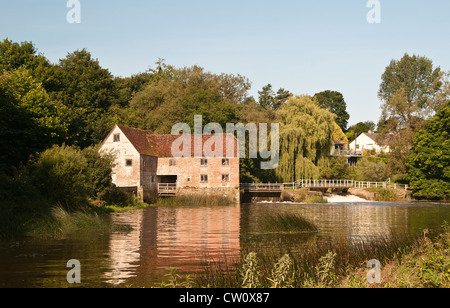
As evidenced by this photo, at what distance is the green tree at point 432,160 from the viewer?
203 ft

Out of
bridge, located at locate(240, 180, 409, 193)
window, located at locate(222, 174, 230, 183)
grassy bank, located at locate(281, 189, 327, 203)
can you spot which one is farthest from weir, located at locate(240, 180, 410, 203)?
window, located at locate(222, 174, 230, 183)

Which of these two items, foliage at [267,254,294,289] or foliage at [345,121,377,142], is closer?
foliage at [267,254,294,289]

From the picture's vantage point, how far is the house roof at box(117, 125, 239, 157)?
5862 cm

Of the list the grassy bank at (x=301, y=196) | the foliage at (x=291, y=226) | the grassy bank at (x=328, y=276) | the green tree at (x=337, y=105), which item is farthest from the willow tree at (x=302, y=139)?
the green tree at (x=337, y=105)

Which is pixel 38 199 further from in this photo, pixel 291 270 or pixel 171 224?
pixel 291 270

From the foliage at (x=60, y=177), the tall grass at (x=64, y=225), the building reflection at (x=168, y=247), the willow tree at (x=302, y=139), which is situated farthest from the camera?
the willow tree at (x=302, y=139)

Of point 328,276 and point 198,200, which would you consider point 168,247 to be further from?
point 198,200

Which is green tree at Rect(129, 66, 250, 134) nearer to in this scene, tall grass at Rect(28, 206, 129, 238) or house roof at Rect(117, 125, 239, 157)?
house roof at Rect(117, 125, 239, 157)

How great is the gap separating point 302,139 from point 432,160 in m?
16.3

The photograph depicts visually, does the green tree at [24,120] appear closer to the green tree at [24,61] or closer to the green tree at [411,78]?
the green tree at [24,61]

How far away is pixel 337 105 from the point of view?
121 meters

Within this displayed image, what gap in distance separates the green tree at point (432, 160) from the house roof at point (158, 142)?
77.7 ft

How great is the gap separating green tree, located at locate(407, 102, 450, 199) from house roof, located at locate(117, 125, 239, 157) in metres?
Answer: 23.7

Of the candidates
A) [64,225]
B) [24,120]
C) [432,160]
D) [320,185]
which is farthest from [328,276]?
[432,160]
